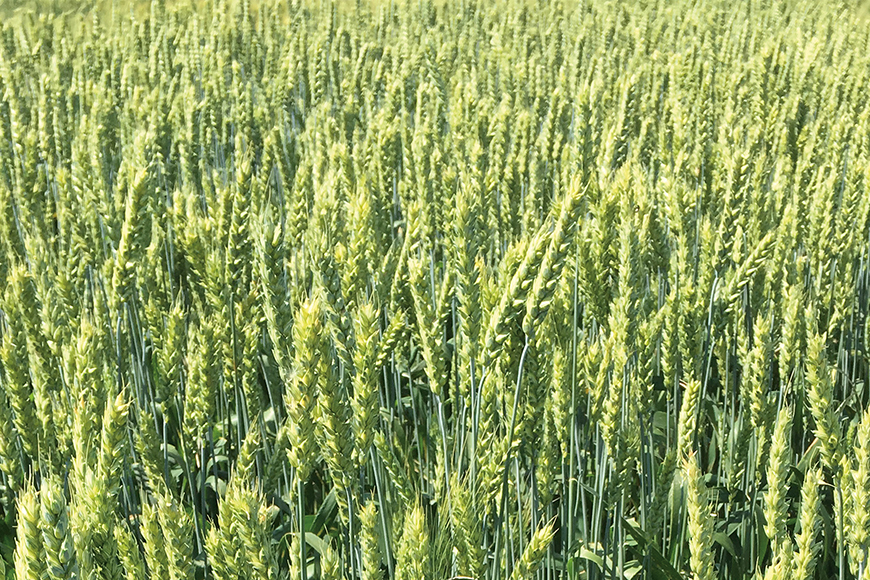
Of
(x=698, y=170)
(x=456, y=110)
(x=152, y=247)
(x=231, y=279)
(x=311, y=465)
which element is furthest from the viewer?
(x=456, y=110)

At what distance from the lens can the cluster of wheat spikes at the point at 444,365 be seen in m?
1.41

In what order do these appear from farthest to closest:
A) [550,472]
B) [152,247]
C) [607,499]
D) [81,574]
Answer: [152,247], [607,499], [550,472], [81,574]

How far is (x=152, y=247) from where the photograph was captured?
96.6 inches

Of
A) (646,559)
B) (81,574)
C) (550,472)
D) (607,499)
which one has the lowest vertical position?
(646,559)

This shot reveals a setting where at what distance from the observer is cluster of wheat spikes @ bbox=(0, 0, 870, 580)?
1413 millimetres

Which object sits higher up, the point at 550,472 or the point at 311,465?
the point at 311,465

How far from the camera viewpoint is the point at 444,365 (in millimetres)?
1834

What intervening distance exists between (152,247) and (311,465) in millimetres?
1202

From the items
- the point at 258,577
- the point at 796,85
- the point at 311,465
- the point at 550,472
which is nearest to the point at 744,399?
the point at 550,472

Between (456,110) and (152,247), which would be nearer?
(152,247)

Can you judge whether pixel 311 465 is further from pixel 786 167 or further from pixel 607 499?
pixel 786 167

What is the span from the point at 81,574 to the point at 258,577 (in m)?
0.26

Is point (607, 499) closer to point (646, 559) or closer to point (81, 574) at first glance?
point (646, 559)

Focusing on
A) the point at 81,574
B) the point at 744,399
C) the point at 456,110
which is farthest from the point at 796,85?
the point at 81,574
